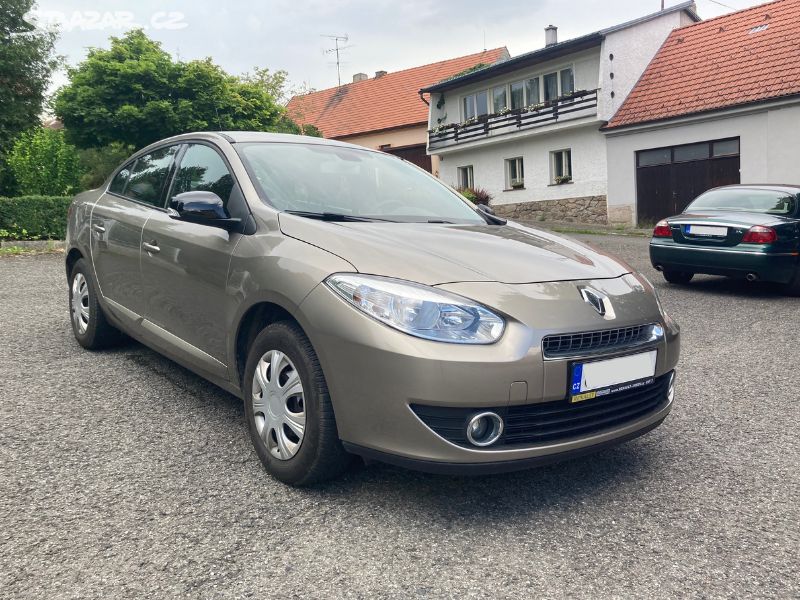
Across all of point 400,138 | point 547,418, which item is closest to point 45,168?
point 547,418

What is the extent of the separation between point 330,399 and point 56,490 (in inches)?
49.1

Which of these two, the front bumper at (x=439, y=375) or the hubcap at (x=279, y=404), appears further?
the hubcap at (x=279, y=404)

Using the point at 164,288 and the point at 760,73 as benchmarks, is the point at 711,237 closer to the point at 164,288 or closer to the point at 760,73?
the point at 164,288

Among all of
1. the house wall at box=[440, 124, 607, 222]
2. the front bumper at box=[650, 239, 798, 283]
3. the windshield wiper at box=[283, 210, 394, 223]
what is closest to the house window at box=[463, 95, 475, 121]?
A: the house wall at box=[440, 124, 607, 222]

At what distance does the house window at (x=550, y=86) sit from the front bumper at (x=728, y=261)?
17.1 m

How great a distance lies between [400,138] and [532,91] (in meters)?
9.72

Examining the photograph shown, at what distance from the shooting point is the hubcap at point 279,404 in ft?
9.22

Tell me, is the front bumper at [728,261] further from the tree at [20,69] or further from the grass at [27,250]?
the tree at [20,69]

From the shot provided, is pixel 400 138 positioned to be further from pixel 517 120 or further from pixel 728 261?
pixel 728 261

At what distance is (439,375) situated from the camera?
7.99 feet

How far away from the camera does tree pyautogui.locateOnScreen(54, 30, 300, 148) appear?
63.6ft

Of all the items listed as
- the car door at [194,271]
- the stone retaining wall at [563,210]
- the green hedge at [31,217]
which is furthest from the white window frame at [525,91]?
the car door at [194,271]

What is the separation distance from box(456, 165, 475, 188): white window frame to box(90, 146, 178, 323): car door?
963 inches

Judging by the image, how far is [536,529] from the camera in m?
2.61
